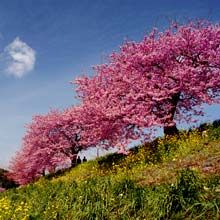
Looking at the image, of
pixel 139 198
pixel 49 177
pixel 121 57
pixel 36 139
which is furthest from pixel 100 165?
pixel 139 198

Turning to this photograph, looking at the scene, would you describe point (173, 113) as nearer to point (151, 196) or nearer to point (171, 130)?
point (171, 130)

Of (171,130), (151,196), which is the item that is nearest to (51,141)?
(171,130)

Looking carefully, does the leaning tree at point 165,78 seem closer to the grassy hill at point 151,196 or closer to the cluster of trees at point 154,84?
the cluster of trees at point 154,84

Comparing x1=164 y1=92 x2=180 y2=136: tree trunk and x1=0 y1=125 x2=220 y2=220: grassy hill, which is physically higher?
x1=164 y1=92 x2=180 y2=136: tree trunk

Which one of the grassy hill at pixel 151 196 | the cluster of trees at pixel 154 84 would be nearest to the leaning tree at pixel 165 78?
the cluster of trees at pixel 154 84

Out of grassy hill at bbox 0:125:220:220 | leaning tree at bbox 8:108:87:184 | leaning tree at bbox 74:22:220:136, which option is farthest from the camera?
leaning tree at bbox 8:108:87:184

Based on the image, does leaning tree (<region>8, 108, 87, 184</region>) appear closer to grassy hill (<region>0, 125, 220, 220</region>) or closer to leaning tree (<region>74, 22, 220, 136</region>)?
leaning tree (<region>74, 22, 220, 136</region>)

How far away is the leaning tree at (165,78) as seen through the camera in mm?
24031

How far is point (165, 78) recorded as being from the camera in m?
24.2

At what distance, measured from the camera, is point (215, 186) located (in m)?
9.35

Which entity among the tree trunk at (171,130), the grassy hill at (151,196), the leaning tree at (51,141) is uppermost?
the leaning tree at (51,141)

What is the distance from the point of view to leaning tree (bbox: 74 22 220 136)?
24031mm

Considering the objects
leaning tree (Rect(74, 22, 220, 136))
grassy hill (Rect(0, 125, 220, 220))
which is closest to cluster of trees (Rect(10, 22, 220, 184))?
leaning tree (Rect(74, 22, 220, 136))

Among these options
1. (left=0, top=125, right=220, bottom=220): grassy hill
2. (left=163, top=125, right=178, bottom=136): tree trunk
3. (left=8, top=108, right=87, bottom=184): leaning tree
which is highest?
(left=8, top=108, right=87, bottom=184): leaning tree
